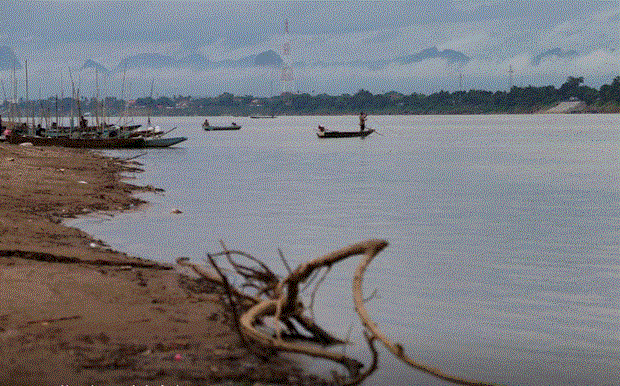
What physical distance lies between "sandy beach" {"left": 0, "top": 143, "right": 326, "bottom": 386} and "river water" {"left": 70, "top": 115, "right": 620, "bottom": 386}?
4.08 feet

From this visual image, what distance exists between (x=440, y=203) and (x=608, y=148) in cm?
5158

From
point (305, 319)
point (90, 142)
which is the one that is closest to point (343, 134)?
point (90, 142)

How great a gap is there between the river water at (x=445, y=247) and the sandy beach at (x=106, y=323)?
1245 mm

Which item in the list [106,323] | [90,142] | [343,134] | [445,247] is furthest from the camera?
[343,134]

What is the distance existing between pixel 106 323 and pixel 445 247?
12.3m

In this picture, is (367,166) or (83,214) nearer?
(83,214)

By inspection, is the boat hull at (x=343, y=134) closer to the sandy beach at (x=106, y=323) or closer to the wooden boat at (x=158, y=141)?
the wooden boat at (x=158, y=141)

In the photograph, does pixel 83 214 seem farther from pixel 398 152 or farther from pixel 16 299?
pixel 398 152

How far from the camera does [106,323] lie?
1030cm

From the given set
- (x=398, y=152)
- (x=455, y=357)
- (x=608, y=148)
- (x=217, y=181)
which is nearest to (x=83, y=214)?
(x=455, y=357)

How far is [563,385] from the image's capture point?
33.8 ft

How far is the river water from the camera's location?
11758 mm

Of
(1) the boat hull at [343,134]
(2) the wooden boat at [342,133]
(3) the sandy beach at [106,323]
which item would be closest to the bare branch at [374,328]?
(3) the sandy beach at [106,323]

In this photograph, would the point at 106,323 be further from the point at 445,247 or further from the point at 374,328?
the point at 445,247
